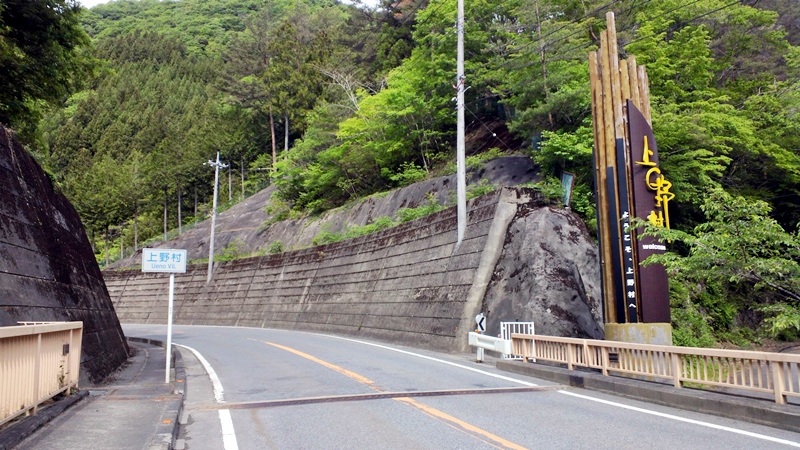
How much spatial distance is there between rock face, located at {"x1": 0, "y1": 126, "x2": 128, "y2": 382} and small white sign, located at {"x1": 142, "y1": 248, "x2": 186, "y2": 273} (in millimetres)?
1686

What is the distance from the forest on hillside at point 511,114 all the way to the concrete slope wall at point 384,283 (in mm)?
4161

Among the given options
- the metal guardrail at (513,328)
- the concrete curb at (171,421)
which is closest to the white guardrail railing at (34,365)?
the concrete curb at (171,421)

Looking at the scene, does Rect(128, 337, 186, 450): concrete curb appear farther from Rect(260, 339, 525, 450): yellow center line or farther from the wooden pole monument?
the wooden pole monument

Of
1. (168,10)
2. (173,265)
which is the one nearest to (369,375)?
(173,265)

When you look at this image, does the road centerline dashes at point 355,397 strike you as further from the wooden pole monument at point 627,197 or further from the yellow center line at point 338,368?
the wooden pole monument at point 627,197

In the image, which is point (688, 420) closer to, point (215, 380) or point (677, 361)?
point (677, 361)

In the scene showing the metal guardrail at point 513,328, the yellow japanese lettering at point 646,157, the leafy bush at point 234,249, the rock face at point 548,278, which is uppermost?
the leafy bush at point 234,249

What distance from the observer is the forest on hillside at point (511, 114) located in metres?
15.5

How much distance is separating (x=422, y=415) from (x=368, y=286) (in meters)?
16.0

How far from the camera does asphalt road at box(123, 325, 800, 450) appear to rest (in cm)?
597

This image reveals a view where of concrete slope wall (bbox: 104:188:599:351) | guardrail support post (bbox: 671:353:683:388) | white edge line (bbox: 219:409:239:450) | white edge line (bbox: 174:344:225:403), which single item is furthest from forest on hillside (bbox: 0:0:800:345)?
white edge line (bbox: 174:344:225:403)

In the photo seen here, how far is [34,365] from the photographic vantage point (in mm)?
6266

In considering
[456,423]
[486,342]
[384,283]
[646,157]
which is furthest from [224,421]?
[384,283]

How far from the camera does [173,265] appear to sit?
11391 millimetres
